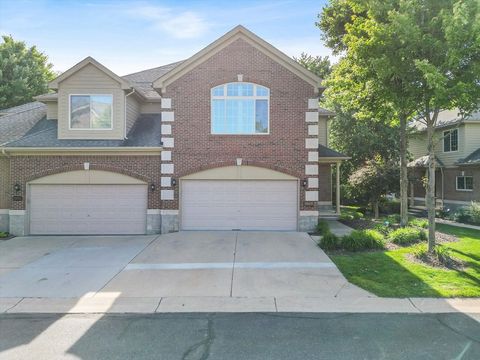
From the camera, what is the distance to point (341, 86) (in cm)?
1321

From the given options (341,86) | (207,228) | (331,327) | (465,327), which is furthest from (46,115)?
(465,327)

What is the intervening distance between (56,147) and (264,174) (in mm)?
8350

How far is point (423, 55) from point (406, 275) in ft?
19.9

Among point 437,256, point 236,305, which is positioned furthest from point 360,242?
point 236,305

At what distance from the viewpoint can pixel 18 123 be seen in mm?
16469

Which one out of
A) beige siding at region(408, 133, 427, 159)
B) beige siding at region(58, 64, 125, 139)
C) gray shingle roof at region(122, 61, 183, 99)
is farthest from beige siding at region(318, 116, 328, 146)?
beige siding at region(408, 133, 427, 159)

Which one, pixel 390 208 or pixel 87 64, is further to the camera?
pixel 390 208

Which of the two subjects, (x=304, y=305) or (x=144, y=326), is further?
(x=304, y=305)

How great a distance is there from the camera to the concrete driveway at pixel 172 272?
730 centimetres

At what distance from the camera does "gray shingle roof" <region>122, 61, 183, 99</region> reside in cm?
1696

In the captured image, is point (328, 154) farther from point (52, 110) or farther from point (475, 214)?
point (52, 110)

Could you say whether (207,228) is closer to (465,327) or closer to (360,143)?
(465,327)

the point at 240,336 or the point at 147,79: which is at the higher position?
the point at 147,79

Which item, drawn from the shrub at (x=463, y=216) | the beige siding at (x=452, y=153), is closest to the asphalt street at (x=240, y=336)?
the shrub at (x=463, y=216)
